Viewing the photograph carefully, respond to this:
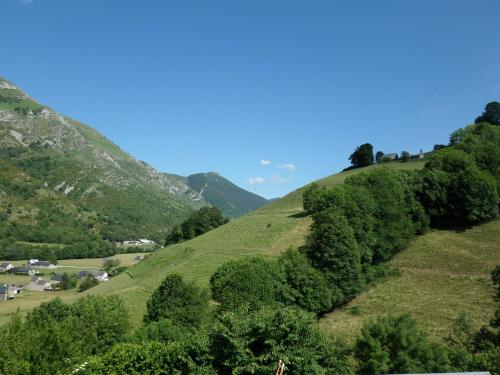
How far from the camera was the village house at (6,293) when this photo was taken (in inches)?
3367

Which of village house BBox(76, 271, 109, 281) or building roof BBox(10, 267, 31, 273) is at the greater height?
building roof BBox(10, 267, 31, 273)

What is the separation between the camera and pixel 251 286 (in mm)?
34844

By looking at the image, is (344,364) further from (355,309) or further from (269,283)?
(355,309)

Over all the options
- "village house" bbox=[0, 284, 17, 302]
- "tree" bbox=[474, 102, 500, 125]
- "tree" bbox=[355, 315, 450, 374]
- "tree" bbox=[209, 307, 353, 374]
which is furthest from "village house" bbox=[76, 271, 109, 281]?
"tree" bbox=[474, 102, 500, 125]

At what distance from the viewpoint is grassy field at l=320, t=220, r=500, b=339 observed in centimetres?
3478

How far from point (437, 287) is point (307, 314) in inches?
1152

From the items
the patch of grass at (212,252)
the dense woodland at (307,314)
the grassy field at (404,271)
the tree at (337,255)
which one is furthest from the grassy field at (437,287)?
the patch of grass at (212,252)

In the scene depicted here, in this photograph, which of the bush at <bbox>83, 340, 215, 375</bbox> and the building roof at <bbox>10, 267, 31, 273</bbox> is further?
the building roof at <bbox>10, 267, 31, 273</bbox>

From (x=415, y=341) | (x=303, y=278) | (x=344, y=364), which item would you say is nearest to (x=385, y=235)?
(x=303, y=278)

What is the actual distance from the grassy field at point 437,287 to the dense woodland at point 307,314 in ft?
5.11

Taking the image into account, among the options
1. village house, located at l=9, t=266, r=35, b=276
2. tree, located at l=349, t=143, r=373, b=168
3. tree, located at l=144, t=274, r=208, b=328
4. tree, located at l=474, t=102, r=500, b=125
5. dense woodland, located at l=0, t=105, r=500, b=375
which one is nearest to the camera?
dense woodland, located at l=0, t=105, r=500, b=375

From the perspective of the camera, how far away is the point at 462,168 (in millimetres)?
60469

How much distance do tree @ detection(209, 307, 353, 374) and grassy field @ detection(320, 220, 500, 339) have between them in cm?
1815

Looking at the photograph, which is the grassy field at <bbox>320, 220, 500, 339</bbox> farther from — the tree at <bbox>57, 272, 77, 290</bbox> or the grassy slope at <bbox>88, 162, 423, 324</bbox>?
the tree at <bbox>57, 272, 77, 290</bbox>
